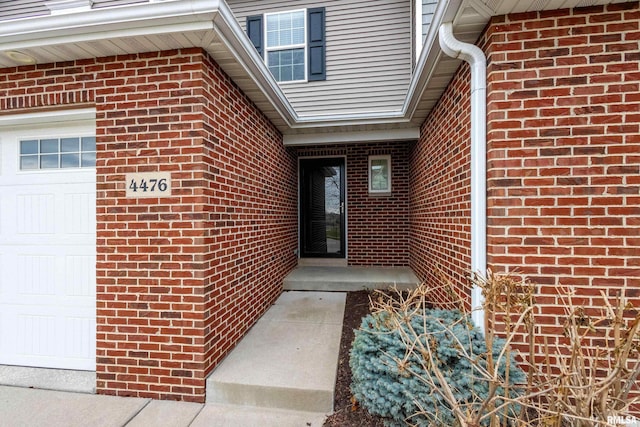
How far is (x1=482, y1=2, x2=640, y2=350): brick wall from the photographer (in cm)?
209

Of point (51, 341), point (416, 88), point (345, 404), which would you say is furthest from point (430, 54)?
point (51, 341)

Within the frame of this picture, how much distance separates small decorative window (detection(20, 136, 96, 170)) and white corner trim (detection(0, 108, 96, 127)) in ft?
0.58

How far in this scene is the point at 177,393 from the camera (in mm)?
2459

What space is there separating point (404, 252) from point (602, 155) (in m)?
4.01

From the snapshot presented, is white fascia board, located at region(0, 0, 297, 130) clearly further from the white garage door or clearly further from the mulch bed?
the mulch bed

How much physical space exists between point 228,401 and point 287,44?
20.4 feet

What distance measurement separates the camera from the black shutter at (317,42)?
5.84 meters

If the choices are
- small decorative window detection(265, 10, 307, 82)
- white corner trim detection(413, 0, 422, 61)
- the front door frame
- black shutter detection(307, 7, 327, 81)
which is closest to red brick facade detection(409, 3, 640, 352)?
white corner trim detection(413, 0, 422, 61)

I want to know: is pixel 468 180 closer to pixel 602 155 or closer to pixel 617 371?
pixel 602 155

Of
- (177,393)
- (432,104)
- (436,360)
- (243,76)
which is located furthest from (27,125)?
(432,104)

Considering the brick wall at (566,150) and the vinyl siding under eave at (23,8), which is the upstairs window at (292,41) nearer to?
the vinyl siding under eave at (23,8)

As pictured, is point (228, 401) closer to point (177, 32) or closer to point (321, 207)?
point (177, 32)

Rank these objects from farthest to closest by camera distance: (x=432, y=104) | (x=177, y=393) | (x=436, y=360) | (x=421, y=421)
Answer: (x=432, y=104) → (x=177, y=393) → (x=436, y=360) → (x=421, y=421)

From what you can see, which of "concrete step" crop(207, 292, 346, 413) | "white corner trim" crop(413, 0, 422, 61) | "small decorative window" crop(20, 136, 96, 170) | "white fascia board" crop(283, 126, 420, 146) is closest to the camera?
"concrete step" crop(207, 292, 346, 413)
